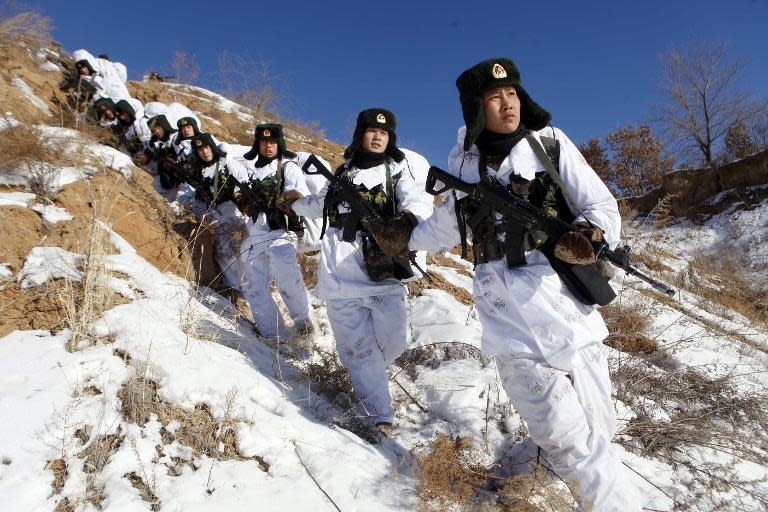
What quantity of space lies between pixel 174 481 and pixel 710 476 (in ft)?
8.47

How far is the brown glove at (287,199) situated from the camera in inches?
155

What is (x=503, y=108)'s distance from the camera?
2.22 meters

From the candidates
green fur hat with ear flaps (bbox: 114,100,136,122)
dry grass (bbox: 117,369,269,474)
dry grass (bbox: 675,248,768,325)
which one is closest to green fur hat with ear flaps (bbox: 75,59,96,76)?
green fur hat with ear flaps (bbox: 114,100,136,122)

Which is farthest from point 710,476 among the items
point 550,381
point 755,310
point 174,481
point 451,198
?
point 755,310

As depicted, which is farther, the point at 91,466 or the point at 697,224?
the point at 697,224

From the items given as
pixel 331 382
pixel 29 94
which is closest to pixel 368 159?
pixel 331 382

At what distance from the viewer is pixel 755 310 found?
288 inches

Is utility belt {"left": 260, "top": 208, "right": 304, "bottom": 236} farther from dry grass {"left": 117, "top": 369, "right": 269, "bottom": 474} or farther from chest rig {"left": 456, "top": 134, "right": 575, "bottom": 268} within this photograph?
chest rig {"left": 456, "top": 134, "right": 575, "bottom": 268}

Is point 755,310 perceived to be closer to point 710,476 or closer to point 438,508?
point 710,476

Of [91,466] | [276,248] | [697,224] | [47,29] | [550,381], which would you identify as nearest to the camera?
[91,466]

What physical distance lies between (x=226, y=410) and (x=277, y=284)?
7.02 ft

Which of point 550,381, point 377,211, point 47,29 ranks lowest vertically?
point 550,381

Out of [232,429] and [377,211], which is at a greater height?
[377,211]

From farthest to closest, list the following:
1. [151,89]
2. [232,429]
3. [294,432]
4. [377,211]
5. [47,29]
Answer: [151,89]
[47,29]
[377,211]
[294,432]
[232,429]
